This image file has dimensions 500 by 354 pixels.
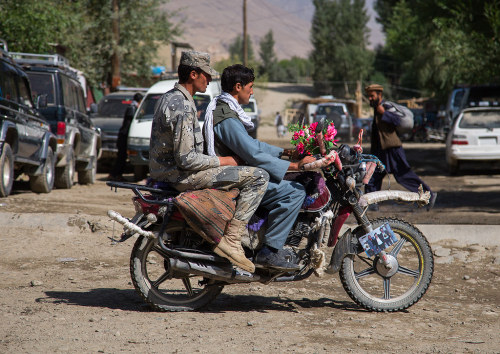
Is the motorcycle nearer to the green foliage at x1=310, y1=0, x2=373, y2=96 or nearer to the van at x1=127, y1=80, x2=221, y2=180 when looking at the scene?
the van at x1=127, y1=80, x2=221, y2=180

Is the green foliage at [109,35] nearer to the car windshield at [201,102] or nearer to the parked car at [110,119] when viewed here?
the parked car at [110,119]

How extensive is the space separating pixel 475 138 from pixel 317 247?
13.5m

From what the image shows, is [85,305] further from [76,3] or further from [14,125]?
[76,3]

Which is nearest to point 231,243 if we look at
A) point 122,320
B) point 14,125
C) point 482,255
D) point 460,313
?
point 122,320

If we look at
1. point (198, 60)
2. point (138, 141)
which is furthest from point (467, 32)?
point (198, 60)

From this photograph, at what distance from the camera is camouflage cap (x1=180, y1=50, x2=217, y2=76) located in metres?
5.04

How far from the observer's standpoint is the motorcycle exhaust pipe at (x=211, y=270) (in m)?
4.97

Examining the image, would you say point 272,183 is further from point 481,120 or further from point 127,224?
point 481,120

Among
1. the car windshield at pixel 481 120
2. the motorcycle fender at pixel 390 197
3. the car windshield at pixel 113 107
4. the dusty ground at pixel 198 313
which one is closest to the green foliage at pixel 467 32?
the car windshield at pixel 481 120

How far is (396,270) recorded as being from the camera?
5.39 meters

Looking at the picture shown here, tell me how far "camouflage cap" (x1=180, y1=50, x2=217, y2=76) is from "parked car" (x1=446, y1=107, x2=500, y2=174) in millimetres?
13576

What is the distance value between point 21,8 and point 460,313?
18.4 meters

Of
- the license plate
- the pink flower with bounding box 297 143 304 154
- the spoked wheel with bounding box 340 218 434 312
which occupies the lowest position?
the spoked wheel with bounding box 340 218 434 312

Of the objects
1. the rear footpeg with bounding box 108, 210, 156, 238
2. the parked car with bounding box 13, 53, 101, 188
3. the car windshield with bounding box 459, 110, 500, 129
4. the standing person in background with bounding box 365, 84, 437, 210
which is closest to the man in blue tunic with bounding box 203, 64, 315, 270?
the rear footpeg with bounding box 108, 210, 156, 238
